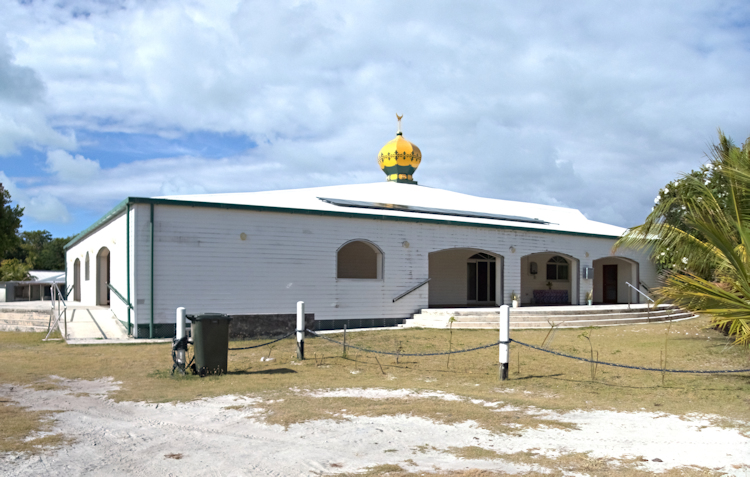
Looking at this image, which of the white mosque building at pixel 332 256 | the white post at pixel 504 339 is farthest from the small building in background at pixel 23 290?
the white post at pixel 504 339

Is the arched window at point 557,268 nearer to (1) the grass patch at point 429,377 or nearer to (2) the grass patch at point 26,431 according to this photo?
(1) the grass patch at point 429,377

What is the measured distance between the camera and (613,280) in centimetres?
2867

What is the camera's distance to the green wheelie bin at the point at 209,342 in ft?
32.0

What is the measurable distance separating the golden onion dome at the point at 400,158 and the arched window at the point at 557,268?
7340 mm

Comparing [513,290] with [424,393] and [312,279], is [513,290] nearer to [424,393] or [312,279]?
[312,279]

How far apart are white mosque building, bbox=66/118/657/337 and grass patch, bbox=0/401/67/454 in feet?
25.9

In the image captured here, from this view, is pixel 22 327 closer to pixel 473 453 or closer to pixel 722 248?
pixel 473 453

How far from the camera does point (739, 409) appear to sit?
7.35m

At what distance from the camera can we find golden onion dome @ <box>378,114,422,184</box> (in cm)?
2820

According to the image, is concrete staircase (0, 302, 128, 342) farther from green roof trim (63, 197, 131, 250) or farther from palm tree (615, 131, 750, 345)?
palm tree (615, 131, 750, 345)

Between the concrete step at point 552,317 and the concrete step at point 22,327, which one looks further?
the concrete step at point 552,317

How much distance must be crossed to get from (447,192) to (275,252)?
44.6ft

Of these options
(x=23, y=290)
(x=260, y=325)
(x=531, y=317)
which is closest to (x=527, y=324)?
(x=531, y=317)

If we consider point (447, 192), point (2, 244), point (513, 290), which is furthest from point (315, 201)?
point (2, 244)
